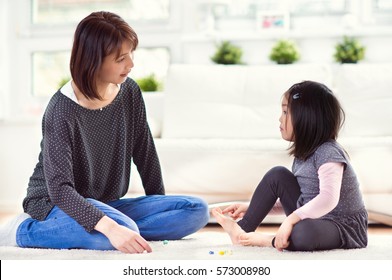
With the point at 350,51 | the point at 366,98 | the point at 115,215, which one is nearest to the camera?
the point at 115,215

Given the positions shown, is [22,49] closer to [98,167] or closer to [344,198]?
[98,167]

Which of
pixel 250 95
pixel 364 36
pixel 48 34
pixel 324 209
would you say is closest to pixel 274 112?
pixel 250 95

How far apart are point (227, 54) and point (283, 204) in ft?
6.23

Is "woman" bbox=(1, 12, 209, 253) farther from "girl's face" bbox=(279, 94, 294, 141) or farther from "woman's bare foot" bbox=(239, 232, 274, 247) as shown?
"girl's face" bbox=(279, 94, 294, 141)

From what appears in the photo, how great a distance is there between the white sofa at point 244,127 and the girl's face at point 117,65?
79 centimetres

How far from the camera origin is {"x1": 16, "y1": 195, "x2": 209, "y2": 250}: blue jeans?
63.9 inches

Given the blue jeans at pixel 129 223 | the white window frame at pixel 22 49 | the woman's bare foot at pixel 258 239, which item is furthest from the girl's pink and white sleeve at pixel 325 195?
the white window frame at pixel 22 49

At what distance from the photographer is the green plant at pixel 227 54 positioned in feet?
11.4

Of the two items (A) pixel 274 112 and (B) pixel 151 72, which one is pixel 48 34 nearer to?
(B) pixel 151 72

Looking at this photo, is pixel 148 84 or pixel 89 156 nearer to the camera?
pixel 89 156

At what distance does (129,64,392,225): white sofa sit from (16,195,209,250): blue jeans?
50cm

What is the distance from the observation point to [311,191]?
64.2 inches

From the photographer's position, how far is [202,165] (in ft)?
7.64

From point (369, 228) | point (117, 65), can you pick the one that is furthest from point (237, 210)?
point (369, 228)
